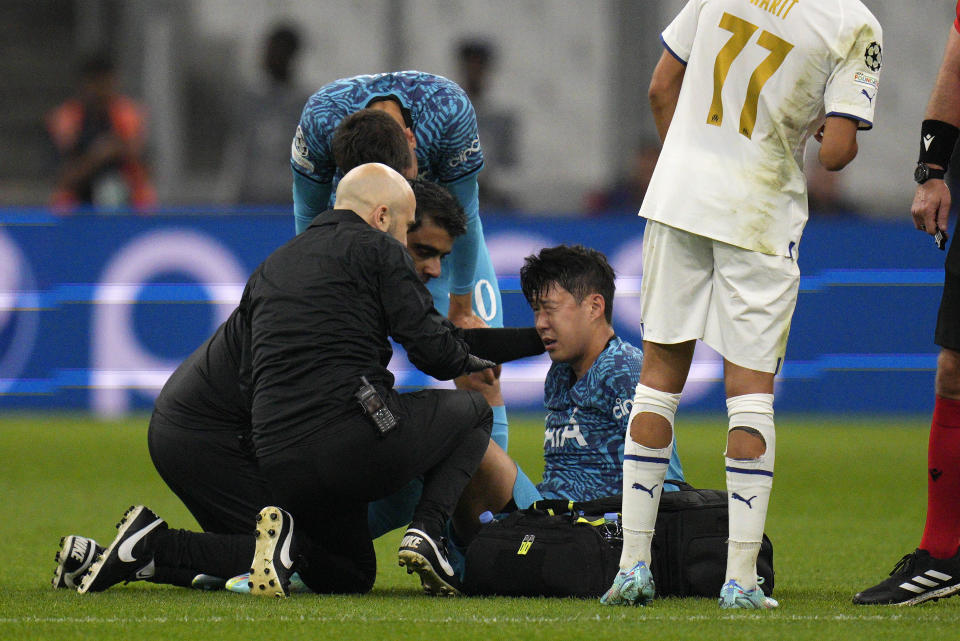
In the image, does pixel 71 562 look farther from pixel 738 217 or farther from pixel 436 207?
pixel 738 217

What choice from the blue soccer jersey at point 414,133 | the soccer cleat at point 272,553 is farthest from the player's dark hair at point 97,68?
the soccer cleat at point 272,553

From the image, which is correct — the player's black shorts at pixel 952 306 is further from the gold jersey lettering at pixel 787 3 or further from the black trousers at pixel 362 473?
the black trousers at pixel 362 473

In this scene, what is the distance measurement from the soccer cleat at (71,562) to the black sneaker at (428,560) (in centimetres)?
99

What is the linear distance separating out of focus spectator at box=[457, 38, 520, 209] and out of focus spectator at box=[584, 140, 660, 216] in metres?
0.78

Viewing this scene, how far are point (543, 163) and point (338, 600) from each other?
9.86m

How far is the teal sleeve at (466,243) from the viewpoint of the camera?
5.25 metres

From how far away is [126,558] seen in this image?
14.0 feet

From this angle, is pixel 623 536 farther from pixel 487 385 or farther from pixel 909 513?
pixel 909 513

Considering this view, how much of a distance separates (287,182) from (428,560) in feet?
27.1

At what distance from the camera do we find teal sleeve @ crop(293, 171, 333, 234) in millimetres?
5160

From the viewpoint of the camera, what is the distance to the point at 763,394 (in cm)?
376

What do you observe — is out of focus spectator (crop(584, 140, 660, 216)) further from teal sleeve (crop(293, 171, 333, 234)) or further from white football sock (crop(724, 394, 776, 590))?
white football sock (crop(724, 394, 776, 590))

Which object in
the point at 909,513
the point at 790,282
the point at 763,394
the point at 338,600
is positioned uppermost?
the point at 790,282

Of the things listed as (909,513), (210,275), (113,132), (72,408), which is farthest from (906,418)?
(113,132)
